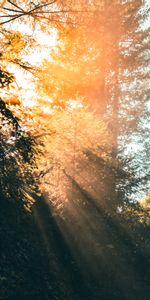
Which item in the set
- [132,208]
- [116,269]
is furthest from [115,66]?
[116,269]

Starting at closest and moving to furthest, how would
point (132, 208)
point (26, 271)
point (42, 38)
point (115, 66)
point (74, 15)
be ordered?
point (74, 15), point (42, 38), point (26, 271), point (132, 208), point (115, 66)

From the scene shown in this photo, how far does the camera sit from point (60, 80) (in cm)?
803

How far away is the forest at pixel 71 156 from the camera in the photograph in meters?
7.79

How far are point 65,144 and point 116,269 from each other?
472 cm

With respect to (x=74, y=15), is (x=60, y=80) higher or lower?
lower

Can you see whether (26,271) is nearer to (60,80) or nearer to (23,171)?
→ (23,171)

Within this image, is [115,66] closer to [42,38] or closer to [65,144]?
[65,144]

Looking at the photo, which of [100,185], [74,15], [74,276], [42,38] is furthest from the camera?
[100,185]

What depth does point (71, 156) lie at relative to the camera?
12664mm

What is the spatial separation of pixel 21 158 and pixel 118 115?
1354 centimetres

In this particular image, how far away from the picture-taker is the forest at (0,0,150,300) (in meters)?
7.79

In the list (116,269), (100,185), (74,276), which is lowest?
(74,276)

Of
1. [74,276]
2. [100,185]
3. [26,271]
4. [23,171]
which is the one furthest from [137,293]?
[23,171]

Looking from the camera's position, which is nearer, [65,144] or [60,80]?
[60,80]
